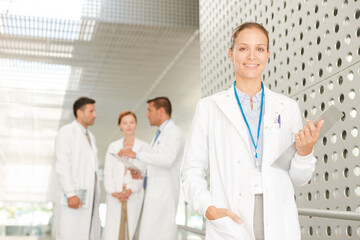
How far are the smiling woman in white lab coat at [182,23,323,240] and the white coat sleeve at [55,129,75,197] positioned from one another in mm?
3045

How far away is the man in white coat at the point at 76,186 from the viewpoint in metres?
4.72

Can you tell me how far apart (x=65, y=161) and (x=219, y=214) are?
342cm

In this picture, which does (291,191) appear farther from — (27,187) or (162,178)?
(27,187)

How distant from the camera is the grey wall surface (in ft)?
10.5

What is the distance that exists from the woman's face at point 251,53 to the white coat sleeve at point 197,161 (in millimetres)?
231

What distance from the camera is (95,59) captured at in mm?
11484

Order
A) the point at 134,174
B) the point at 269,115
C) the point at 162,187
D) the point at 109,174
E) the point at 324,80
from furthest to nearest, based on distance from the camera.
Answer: the point at 109,174 → the point at 134,174 → the point at 162,187 → the point at 324,80 → the point at 269,115

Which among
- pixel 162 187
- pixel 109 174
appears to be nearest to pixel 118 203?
pixel 109 174

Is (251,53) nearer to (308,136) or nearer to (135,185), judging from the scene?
(308,136)

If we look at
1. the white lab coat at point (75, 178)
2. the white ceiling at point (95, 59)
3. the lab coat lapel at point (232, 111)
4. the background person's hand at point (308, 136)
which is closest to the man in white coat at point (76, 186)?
the white lab coat at point (75, 178)

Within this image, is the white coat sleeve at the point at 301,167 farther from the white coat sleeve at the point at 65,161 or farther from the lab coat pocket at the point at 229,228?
the white coat sleeve at the point at 65,161

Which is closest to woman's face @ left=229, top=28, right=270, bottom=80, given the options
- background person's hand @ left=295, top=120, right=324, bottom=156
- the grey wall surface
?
background person's hand @ left=295, top=120, right=324, bottom=156

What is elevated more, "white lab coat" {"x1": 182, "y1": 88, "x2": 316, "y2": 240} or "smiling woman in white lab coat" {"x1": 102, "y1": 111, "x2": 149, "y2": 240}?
"white lab coat" {"x1": 182, "y1": 88, "x2": 316, "y2": 240}

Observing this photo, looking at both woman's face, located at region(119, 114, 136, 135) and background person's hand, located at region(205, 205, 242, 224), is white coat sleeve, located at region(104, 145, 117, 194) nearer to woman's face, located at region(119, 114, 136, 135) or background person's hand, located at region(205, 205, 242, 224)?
woman's face, located at region(119, 114, 136, 135)
